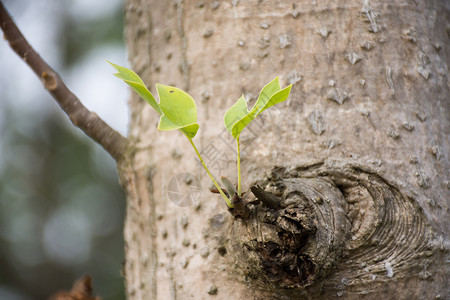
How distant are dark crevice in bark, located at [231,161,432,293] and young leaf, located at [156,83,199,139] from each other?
0.12 metres

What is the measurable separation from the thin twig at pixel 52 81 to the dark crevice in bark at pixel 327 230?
30 cm

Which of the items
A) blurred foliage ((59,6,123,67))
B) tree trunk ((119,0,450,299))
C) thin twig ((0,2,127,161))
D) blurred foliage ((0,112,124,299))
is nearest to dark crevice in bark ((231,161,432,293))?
tree trunk ((119,0,450,299))

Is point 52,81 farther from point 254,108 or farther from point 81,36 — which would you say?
point 81,36

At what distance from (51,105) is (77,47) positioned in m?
0.72

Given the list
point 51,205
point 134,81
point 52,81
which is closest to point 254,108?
point 134,81

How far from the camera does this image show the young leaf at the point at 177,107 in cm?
47

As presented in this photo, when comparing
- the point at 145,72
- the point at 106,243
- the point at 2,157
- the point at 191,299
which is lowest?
the point at 191,299

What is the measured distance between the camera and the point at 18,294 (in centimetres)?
461

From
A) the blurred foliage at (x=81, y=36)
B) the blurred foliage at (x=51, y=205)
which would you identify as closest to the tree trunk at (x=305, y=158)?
the blurred foliage at (x=81, y=36)

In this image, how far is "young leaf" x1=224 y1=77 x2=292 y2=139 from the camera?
0.46 meters

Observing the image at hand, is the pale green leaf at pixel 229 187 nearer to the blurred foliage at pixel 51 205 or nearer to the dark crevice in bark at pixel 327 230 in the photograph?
the dark crevice in bark at pixel 327 230

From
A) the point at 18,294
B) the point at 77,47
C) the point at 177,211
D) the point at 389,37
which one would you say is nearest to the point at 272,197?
the point at 177,211

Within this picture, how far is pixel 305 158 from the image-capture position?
0.59 m

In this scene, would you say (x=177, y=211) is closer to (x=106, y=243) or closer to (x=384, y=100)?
(x=384, y=100)
